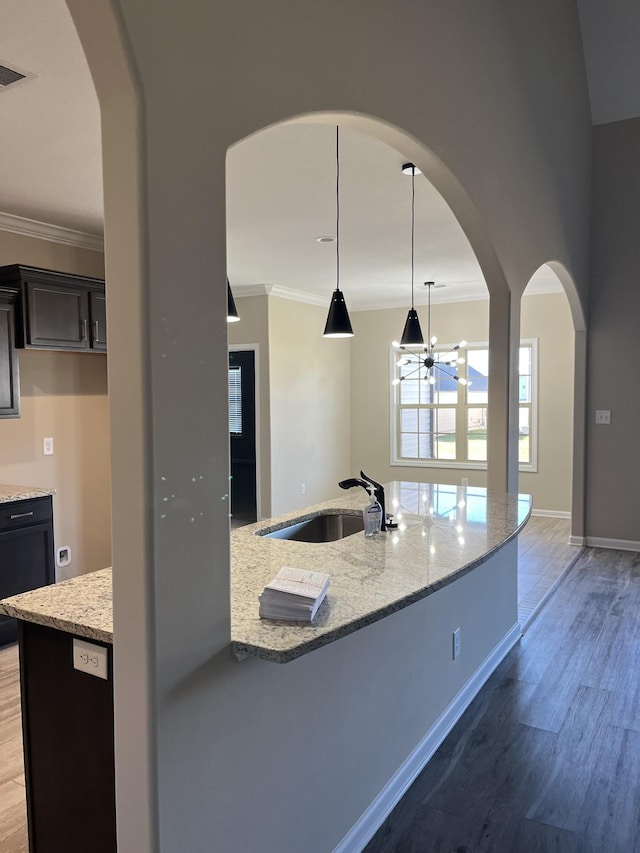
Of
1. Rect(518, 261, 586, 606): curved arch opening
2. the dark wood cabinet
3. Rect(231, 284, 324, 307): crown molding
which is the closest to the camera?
the dark wood cabinet

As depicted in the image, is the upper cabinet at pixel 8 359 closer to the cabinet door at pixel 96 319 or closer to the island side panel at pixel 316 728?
the cabinet door at pixel 96 319

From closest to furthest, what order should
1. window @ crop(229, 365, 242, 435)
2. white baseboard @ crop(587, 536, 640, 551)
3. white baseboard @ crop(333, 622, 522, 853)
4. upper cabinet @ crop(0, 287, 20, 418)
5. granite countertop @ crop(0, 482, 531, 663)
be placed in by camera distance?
granite countertop @ crop(0, 482, 531, 663) → white baseboard @ crop(333, 622, 522, 853) → upper cabinet @ crop(0, 287, 20, 418) → white baseboard @ crop(587, 536, 640, 551) → window @ crop(229, 365, 242, 435)

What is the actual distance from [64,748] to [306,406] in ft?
19.8

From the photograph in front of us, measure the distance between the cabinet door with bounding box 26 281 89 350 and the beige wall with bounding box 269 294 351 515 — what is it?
2.83 metres

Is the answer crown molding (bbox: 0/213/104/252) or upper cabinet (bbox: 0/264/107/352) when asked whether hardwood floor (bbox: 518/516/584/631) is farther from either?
crown molding (bbox: 0/213/104/252)

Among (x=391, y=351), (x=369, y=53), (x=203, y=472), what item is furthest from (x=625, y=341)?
(x=203, y=472)

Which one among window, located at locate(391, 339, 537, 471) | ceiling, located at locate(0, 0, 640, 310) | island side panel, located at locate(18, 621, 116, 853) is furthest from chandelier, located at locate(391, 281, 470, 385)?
island side panel, located at locate(18, 621, 116, 853)

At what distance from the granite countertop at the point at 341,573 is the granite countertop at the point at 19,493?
5.71ft

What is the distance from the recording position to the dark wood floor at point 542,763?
2.07m

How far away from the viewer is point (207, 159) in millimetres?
1339

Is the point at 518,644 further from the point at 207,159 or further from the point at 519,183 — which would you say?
the point at 207,159

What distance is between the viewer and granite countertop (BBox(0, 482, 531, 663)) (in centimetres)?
150

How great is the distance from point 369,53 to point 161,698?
1.89 meters

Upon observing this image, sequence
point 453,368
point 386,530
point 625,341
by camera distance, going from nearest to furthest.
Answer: point 386,530 < point 625,341 < point 453,368
